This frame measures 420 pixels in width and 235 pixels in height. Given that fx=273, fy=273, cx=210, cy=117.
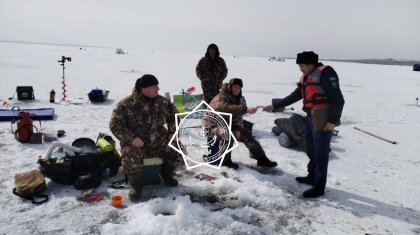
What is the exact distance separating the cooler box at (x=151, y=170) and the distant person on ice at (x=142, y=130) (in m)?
0.10

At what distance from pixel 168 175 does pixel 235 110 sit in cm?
143

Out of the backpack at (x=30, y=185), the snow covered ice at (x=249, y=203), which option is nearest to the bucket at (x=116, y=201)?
the snow covered ice at (x=249, y=203)

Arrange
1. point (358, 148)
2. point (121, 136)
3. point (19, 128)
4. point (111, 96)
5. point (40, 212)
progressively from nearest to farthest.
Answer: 1. point (40, 212)
2. point (121, 136)
3. point (19, 128)
4. point (358, 148)
5. point (111, 96)

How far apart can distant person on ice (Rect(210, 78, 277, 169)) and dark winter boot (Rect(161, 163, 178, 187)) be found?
1.01 m

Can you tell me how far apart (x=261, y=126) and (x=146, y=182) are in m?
4.58

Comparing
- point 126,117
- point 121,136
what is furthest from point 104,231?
point 126,117

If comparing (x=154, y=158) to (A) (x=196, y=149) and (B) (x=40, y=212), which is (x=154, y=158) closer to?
(B) (x=40, y=212)

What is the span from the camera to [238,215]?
3396 mm

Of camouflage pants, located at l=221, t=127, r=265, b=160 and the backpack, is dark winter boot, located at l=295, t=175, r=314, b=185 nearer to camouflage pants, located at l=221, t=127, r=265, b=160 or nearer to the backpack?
camouflage pants, located at l=221, t=127, r=265, b=160

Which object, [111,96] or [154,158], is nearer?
[154,158]

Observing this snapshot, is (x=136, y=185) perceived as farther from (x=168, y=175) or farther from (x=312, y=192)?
(x=312, y=192)

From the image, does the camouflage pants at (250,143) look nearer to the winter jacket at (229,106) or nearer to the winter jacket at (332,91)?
the winter jacket at (229,106)

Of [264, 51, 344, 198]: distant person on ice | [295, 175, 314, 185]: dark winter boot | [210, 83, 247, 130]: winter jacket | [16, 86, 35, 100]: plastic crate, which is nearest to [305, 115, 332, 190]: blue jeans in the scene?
[264, 51, 344, 198]: distant person on ice

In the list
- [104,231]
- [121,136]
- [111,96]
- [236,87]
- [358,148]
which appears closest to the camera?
[104,231]
